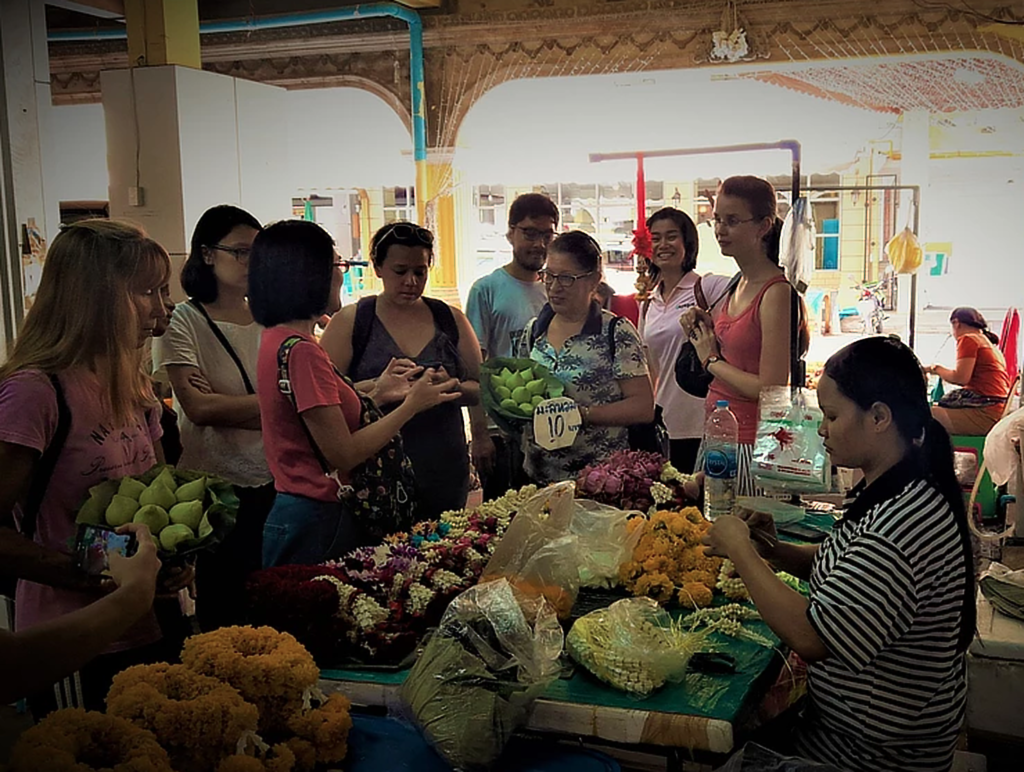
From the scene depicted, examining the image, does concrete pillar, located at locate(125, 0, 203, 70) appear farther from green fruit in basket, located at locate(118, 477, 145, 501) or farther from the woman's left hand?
green fruit in basket, located at locate(118, 477, 145, 501)

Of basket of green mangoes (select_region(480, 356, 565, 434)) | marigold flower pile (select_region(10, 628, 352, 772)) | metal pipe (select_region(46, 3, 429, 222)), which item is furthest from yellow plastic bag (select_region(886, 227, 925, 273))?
marigold flower pile (select_region(10, 628, 352, 772))

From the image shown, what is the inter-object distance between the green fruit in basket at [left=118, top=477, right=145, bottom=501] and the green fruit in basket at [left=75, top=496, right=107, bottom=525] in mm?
44

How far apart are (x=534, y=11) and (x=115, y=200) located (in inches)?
115

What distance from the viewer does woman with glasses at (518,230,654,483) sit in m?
3.10

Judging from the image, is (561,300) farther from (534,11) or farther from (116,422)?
(534,11)

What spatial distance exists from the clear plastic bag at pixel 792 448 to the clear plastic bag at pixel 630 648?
760 millimetres

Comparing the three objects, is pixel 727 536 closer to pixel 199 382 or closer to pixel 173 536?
pixel 173 536

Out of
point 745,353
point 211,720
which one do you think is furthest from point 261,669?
point 745,353

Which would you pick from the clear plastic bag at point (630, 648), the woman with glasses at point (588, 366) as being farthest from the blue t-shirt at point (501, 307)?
the clear plastic bag at point (630, 648)

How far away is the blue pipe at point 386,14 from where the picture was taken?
6.71 m

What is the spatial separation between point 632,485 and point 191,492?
123cm

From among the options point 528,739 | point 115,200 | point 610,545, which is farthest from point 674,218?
point 115,200

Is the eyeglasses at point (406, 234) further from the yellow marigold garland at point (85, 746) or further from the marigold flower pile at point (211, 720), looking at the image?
the yellow marigold garland at point (85, 746)

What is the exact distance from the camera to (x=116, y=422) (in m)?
1.97
